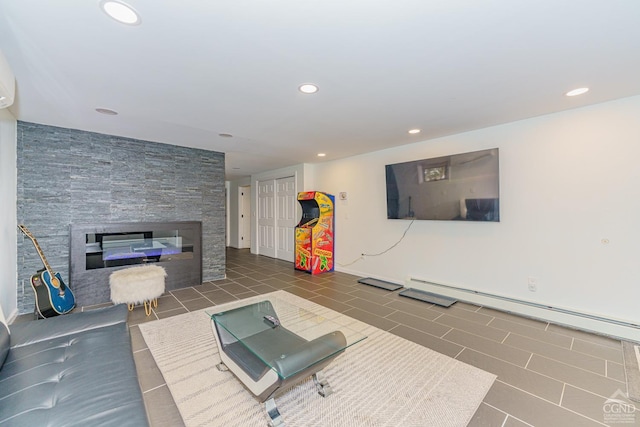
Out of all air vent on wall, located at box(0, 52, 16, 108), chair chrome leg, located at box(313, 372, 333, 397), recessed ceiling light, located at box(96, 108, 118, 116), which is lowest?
chair chrome leg, located at box(313, 372, 333, 397)

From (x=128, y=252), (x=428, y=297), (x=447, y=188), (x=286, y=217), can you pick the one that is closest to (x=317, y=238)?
(x=286, y=217)

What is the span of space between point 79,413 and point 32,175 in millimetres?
3513

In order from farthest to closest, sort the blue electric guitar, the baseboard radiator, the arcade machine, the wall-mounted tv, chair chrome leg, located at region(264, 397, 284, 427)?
the arcade machine
the wall-mounted tv
the blue electric guitar
the baseboard radiator
chair chrome leg, located at region(264, 397, 284, 427)

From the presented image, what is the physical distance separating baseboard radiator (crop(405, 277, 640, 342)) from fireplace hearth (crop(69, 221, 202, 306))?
3766 millimetres

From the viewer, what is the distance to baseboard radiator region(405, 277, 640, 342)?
2527 millimetres

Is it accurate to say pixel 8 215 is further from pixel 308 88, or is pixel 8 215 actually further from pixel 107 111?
pixel 308 88

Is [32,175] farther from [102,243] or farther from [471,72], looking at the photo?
[471,72]

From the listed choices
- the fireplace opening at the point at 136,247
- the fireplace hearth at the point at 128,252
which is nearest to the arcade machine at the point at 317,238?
the fireplace hearth at the point at 128,252

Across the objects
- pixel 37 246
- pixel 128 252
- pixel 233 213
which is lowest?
pixel 128 252

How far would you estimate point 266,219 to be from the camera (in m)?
7.09

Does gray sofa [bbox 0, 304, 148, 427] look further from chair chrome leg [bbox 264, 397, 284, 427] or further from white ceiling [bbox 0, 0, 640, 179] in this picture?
white ceiling [bbox 0, 0, 640, 179]

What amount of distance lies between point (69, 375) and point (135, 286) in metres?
1.83

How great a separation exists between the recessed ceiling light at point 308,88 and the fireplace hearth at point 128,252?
3.15 metres

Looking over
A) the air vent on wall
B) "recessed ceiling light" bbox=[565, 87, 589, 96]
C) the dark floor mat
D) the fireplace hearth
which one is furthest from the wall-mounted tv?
the air vent on wall
